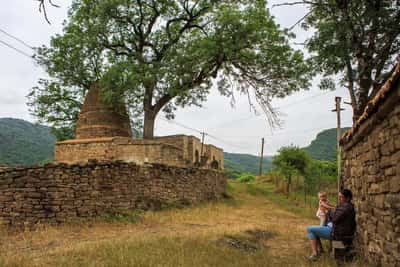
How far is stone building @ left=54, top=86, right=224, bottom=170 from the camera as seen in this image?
688 inches

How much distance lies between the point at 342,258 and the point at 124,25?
2004 centimetres

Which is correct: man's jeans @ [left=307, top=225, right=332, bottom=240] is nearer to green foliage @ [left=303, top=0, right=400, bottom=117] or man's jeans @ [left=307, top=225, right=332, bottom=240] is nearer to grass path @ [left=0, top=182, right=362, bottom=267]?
grass path @ [left=0, top=182, right=362, bottom=267]

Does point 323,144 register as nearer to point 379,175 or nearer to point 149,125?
point 149,125

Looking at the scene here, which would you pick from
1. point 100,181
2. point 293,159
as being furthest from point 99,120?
point 293,159

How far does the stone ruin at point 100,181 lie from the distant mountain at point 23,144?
50.1ft

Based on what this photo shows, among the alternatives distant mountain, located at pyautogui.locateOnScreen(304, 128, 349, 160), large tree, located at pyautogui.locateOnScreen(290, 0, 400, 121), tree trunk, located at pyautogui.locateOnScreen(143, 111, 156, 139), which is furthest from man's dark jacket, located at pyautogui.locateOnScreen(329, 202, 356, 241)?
distant mountain, located at pyautogui.locateOnScreen(304, 128, 349, 160)

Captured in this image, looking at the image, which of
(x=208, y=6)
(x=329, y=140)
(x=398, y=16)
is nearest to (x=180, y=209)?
(x=398, y=16)

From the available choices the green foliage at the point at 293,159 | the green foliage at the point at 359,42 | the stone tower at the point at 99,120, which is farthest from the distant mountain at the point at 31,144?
the green foliage at the point at 359,42

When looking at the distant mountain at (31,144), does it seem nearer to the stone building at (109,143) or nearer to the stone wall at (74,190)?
the stone building at (109,143)

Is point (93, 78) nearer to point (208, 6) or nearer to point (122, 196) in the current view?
point (208, 6)

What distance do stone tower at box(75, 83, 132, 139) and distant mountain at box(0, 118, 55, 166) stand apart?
1405 cm

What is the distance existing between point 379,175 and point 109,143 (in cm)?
1508

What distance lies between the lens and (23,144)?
51.8 meters

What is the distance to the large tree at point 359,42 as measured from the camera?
9.88 meters
